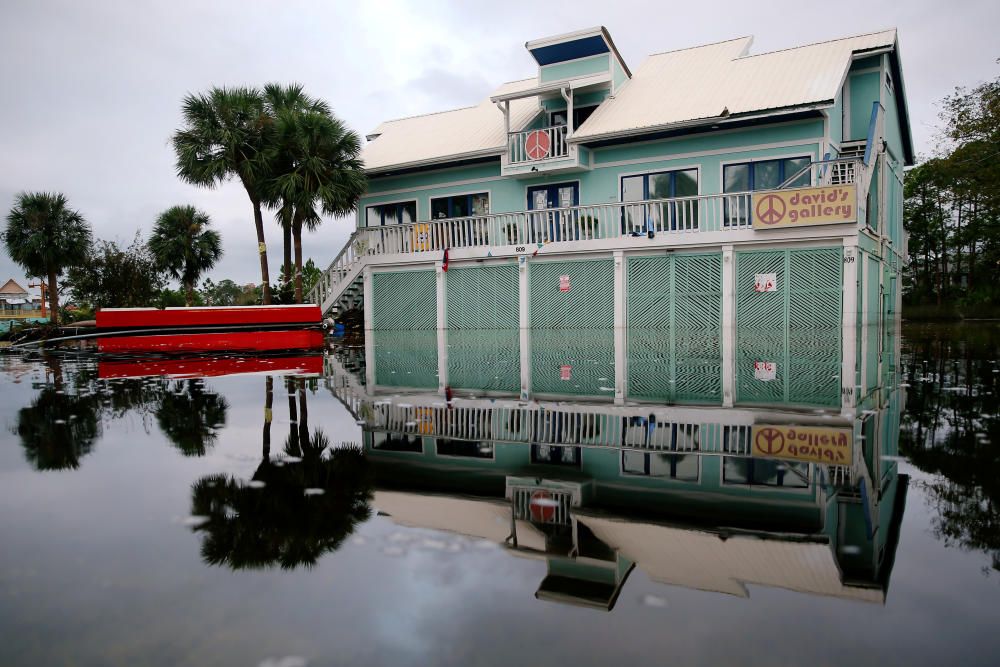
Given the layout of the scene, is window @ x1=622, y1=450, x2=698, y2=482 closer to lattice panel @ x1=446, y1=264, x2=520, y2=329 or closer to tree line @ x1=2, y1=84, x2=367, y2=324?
lattice panel @ x1=446, y1=264, x2=520, y2=329

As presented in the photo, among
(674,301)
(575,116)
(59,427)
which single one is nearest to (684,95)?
(575,116)

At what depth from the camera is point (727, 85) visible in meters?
20.6

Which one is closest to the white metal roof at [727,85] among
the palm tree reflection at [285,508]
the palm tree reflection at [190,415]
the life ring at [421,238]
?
the life ring at [421,238]

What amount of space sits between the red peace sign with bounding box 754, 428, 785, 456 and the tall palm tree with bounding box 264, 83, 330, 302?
74.1 ft

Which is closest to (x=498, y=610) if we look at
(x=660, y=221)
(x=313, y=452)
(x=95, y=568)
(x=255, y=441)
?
(x=95, y=568)

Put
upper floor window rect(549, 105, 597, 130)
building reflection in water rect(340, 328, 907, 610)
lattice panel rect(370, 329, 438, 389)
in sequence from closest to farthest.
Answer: building reflection in water rect(340, 328, 907, 610), lattice panel rect(370, 329, 438, 389), upper floor window rect(549, 105, 597, 130)

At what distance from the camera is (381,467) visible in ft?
14.9

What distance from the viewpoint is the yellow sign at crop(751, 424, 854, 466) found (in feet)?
15.2

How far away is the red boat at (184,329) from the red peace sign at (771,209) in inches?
492

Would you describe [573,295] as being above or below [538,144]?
below

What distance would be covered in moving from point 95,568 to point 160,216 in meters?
36.9

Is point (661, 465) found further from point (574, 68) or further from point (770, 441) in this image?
point (574, 68)

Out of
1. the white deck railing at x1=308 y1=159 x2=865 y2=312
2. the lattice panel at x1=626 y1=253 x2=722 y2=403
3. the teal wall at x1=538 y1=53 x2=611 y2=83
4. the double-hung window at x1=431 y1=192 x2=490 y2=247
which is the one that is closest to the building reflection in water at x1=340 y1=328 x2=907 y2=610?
the lattice panel at x1=626 y1=253 x2=722 y2=403

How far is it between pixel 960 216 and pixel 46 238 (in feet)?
186
